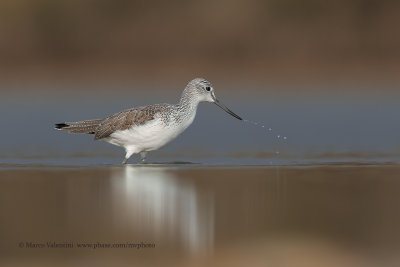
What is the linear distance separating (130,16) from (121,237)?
19.2 meters

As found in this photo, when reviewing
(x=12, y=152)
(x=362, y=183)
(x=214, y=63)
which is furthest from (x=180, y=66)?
(x=362, y=183)

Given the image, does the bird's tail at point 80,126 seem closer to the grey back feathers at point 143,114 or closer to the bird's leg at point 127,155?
the grey back feathers at point 143,114

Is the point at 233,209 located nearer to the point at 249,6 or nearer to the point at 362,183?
the point at 362,183

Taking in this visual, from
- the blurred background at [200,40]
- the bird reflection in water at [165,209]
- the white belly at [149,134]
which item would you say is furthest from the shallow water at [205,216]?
the blurred background at [200,40]

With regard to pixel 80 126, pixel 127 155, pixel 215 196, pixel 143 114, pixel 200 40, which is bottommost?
pixel 215 196

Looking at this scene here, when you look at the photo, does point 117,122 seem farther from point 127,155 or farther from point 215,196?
point 215,196

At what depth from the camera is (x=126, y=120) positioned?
14352 millimetres

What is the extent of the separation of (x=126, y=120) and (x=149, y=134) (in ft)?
1.75

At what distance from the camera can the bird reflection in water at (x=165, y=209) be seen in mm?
8852

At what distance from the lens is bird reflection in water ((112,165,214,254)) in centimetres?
885

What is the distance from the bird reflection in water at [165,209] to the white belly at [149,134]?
121 cm

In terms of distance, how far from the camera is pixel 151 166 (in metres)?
14.0

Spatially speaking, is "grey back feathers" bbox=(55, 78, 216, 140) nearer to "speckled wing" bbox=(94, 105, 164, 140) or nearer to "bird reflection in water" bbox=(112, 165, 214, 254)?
"speckled wing" bbox=(94, 105, 164, 140)

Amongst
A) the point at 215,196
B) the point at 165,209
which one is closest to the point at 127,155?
the point at 215,196
